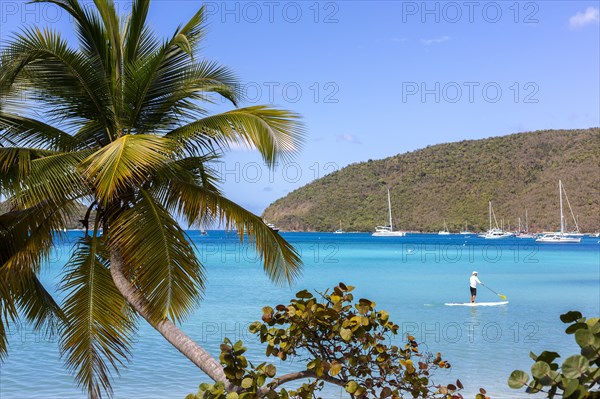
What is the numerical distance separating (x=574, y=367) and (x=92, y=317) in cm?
604

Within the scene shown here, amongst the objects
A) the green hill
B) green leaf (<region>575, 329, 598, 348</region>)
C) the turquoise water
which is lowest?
the turquoise water

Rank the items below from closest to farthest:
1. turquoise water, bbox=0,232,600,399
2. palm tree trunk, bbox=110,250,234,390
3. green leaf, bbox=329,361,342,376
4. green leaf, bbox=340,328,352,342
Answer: green leaf, bbox=329,361,342,376 → green leaf, bbox=340,328,352,342 → palm tree trunk, bbox=110,250,234,390 → turquoise water, bbox=0,232,600,399

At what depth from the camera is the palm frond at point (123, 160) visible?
6501mm

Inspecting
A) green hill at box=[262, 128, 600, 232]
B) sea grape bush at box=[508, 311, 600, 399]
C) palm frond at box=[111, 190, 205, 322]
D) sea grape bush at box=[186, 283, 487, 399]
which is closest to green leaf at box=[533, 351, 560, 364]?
sea grape bush at box=[508, 311, 600, 399]

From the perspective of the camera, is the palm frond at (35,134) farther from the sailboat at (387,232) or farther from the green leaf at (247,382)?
the sailboat at (387,232)

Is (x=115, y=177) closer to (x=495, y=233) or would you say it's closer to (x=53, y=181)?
(x=53, y=181)

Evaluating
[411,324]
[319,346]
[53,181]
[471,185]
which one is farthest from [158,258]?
[471,185]

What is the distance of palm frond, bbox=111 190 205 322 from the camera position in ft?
22.4

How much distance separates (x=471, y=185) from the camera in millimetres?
102812

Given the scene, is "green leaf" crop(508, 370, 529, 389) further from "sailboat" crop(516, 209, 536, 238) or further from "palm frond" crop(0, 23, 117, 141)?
"sailboat" crop(516, 209, 536, 238)

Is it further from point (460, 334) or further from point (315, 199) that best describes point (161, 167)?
→ point (315, 199)

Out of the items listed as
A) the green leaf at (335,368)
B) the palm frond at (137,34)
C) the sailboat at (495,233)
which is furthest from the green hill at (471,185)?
the green leaf at (335,368)

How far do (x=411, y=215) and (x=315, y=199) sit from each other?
19.2m

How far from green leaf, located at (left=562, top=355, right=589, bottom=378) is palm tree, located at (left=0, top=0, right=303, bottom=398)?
14.6 feet
